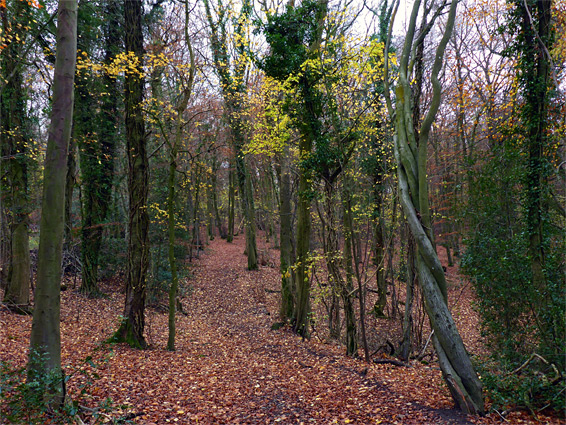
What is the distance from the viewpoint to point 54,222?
360 cm

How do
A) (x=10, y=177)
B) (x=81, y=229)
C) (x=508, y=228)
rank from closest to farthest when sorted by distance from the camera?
1. (x=508, y=228)
2. (x=10, y=177)
3. (x=81, y=229)

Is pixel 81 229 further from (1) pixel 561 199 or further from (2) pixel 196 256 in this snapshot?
(1) pixel 561 199

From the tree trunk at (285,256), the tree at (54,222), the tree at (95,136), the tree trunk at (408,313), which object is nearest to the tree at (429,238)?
the tree trunk at (408,313)

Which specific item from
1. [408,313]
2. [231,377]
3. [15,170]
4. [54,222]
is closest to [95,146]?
[15,170]

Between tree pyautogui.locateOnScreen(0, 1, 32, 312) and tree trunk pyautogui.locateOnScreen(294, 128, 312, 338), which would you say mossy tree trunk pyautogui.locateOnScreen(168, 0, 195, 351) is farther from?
tree pyautogui.locateOnScreen(0, 1, 32, 312)

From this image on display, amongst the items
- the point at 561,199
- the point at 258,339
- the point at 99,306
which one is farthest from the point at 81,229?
the point at 561,199

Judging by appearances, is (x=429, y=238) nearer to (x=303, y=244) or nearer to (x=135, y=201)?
(x=303, y=244)

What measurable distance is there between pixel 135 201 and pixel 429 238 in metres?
5.58

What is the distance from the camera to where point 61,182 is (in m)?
3.63

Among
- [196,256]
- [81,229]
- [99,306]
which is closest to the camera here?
[99,306]

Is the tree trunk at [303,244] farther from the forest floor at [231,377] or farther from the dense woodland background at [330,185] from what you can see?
the forest floor at [231,377]

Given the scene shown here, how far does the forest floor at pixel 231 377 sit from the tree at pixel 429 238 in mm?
348

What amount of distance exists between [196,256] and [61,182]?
1557 cm

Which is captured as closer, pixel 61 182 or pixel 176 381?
pixel 61 182
